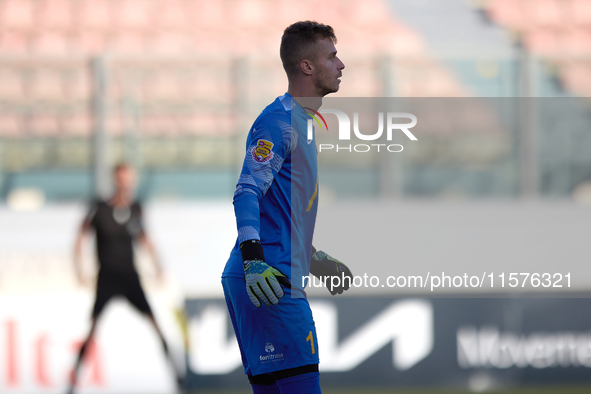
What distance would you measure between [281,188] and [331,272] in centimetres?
39

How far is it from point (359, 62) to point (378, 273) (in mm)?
1578

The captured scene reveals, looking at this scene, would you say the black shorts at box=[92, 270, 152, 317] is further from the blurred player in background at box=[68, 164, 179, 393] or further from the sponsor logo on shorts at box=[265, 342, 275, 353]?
the sponsor logo on shorts at box=[265, 342, 275, 353]

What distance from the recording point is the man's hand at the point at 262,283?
2043 millimetres

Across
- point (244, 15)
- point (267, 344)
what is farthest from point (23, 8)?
point (267, 344)

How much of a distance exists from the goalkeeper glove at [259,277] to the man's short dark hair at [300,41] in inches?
24.2

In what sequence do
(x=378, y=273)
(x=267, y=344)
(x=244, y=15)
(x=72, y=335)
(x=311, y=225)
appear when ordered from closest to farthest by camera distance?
(x=267, y=344) < (x=311, y=225) < (x=72, y=335) < (x=378, y=273) < (x=244, y=15)

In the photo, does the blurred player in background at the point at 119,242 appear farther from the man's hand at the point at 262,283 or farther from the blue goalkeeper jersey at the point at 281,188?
the man's hand at the point at 262,283

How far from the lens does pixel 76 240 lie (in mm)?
5184

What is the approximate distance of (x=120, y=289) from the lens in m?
5.11

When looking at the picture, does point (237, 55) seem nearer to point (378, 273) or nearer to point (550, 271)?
point (378, 273)

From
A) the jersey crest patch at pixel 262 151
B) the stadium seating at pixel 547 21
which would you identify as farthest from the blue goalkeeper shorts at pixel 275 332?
the stadium seating at pixel 547 21

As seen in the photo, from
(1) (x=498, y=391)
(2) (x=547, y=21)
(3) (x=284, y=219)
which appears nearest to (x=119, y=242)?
(1) (x=498, y=391)

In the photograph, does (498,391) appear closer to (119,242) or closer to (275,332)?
(119,242)

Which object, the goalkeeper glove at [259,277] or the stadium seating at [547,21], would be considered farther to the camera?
the stadium seating at [547,21]
